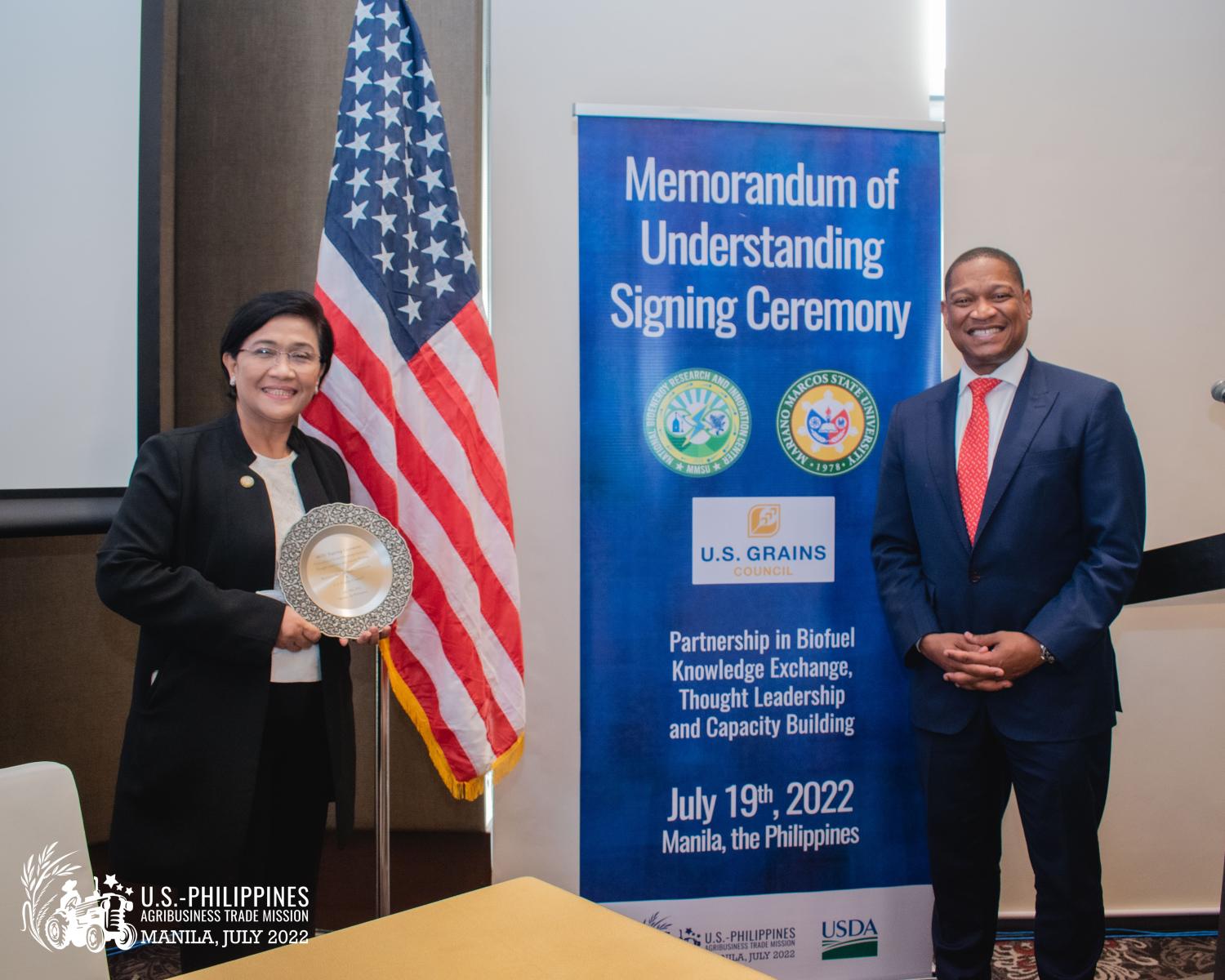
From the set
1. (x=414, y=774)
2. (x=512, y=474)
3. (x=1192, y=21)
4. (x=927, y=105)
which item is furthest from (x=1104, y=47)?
(x=414, y=774)

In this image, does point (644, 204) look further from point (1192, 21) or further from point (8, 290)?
point (1192, 21)

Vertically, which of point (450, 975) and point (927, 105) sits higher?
point (927, 105)

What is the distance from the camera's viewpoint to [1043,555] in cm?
209

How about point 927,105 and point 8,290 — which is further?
point 927,105

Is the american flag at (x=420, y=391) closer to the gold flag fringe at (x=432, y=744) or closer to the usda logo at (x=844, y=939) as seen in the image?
the gold flag fringe at (x=432, y=744)

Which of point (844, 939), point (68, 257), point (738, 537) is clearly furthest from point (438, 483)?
point (844, 939)

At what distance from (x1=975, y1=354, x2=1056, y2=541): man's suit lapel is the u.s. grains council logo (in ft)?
1.84

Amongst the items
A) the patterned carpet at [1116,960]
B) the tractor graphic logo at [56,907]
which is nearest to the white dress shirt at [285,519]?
the tractor graphic logo at [56,907]

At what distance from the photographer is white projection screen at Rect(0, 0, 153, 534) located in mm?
2182

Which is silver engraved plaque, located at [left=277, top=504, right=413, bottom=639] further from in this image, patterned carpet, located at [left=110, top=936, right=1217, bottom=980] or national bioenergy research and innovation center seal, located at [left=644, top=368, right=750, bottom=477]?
patterned carpet, located at [left=110, top=936, right=1217, bottom=980]

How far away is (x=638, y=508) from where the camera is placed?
262cm

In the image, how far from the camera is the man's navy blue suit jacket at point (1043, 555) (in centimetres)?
202

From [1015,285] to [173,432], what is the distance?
1957 millimetres

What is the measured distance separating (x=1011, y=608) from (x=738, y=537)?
79cm
